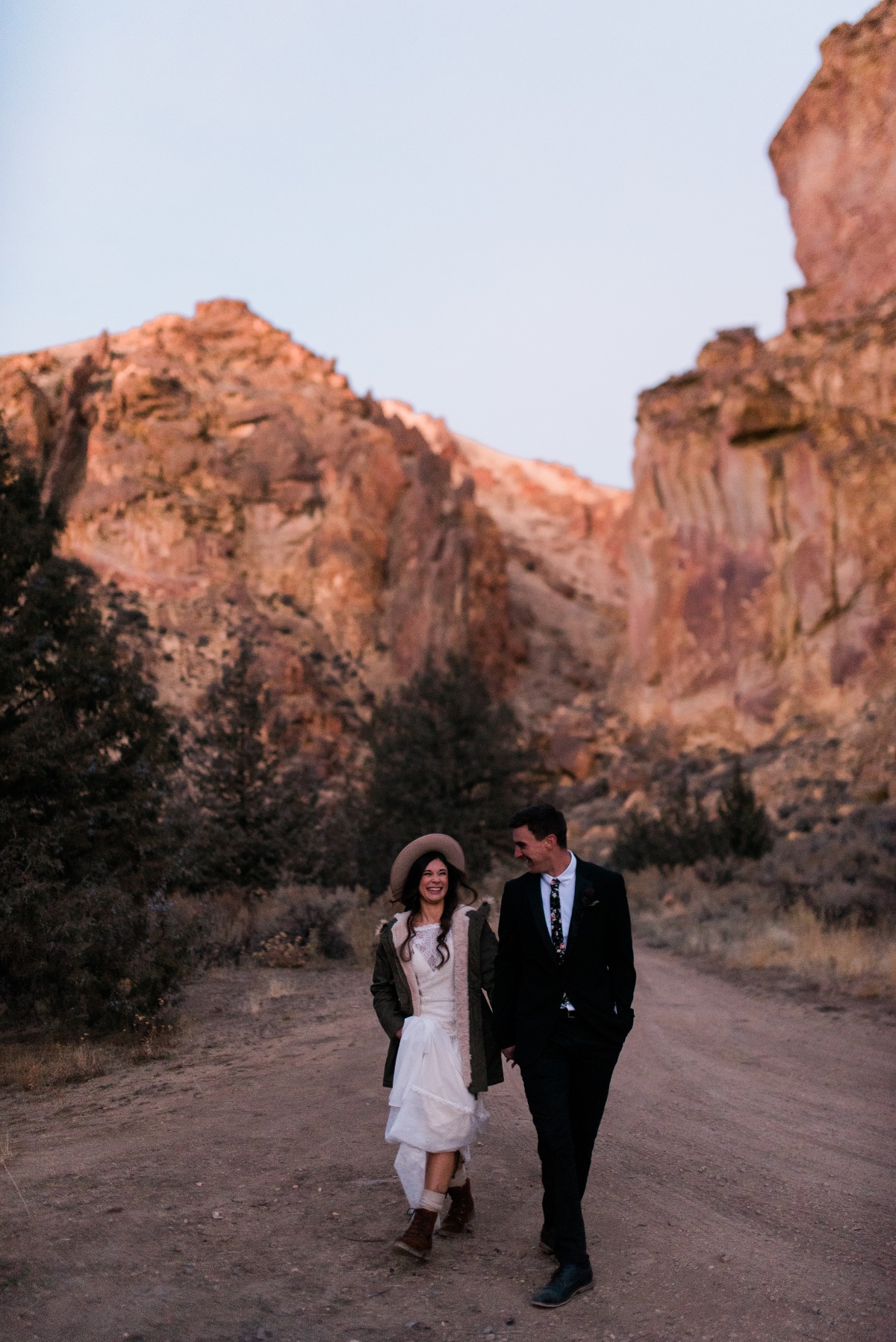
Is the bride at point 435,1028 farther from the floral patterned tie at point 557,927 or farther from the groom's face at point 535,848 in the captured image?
the floral patterned tie at point 557,927

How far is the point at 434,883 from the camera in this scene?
15.2ft

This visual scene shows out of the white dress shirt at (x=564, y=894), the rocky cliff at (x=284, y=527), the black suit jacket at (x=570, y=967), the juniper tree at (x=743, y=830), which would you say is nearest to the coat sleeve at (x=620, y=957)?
the black suit jacket at (x=570, y=967)

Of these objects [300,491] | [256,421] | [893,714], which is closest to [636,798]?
[893,714]

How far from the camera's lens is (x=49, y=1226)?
4.65 m

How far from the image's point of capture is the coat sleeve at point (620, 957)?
433cm

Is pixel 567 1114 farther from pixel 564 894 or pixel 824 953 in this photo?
pixel 824 953

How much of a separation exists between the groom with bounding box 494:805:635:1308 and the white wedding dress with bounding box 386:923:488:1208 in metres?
0.23

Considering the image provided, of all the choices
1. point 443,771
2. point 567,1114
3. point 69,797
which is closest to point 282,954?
point 69,797

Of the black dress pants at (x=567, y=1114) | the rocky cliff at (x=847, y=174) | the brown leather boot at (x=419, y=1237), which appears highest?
the rocky cliff at (x=847, y=174)

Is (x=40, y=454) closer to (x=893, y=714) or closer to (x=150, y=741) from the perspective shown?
(x=893, y=714)

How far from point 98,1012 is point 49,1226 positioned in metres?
4.48

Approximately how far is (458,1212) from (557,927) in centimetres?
142

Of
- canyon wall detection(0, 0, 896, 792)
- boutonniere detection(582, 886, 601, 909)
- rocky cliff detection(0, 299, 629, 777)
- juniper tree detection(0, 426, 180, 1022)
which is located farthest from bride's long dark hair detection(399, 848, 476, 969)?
rocky cliff detection(0, 299, 629, 777)

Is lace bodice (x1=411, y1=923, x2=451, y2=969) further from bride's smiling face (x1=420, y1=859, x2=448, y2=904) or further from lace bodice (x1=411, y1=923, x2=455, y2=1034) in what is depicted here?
bride's smiling face (x1=420, y1=859, x2=448, y2=904)
